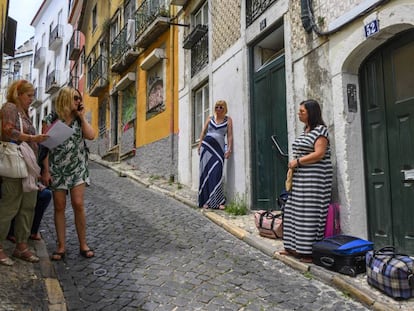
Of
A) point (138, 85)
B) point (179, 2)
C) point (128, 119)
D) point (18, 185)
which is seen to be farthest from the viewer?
point (128, 119)

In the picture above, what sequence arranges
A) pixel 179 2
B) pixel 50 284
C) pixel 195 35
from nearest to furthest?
pixel 50 284 → pixel 195 35 → pixel 179 2

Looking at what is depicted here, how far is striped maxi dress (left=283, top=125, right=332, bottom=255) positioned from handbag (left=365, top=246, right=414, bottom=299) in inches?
34.1

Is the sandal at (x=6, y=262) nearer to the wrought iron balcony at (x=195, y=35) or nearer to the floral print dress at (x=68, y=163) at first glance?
the floral print dress at (x=68, y=163)

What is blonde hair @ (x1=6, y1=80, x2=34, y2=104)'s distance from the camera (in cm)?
405

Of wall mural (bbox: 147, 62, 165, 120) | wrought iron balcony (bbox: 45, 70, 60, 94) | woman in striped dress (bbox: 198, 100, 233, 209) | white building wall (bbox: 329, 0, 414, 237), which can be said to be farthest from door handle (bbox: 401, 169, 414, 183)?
wrought iron balcony (bbox: 45, 70, 60, 94)

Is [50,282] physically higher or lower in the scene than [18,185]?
lower

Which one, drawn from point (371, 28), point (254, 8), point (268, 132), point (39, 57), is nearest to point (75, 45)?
point (39, 57)

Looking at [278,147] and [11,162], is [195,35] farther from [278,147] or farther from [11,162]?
[11,162]

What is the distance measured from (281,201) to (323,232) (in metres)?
0.69

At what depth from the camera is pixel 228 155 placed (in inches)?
292

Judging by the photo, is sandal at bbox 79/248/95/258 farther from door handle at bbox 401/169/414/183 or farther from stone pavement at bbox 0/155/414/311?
door handle at bbox 401/169/414/183

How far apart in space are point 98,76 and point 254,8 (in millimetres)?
12817

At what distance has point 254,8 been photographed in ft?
23.9

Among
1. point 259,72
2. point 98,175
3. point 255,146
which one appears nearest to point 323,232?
point 255,146
